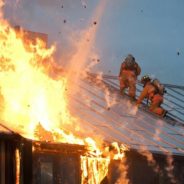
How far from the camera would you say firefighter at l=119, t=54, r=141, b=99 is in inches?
853

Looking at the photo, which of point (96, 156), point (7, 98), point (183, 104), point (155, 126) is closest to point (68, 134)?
point (96, 156)

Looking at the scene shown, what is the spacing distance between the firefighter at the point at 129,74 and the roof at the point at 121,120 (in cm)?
37

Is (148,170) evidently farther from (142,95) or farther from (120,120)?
(142,95)

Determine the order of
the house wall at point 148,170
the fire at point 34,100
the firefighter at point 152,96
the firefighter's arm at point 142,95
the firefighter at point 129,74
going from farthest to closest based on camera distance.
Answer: the firefighter at point 129,74 < the firefighter's arm at point 142,95 < the firefighter at point 152,96 < the house wall at point 148,170 < the fire at point 34,100

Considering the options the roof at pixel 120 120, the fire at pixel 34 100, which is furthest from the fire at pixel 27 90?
the roof at pixel 120 120

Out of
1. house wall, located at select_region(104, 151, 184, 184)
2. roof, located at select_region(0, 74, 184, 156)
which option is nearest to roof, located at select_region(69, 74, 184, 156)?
roof, located at select_region(0, 74, 184, 156)

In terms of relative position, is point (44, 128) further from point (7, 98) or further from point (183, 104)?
point (183, 104)

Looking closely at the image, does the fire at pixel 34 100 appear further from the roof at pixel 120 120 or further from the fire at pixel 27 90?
the roof at pixel 120 120

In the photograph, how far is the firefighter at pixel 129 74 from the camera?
71.1 feet

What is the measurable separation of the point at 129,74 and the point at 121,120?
524 cm

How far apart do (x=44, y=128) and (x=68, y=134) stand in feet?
3.11

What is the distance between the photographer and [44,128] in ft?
40.0

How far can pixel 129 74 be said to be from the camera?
22.0 m

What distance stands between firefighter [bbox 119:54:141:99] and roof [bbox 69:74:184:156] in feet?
1.22
